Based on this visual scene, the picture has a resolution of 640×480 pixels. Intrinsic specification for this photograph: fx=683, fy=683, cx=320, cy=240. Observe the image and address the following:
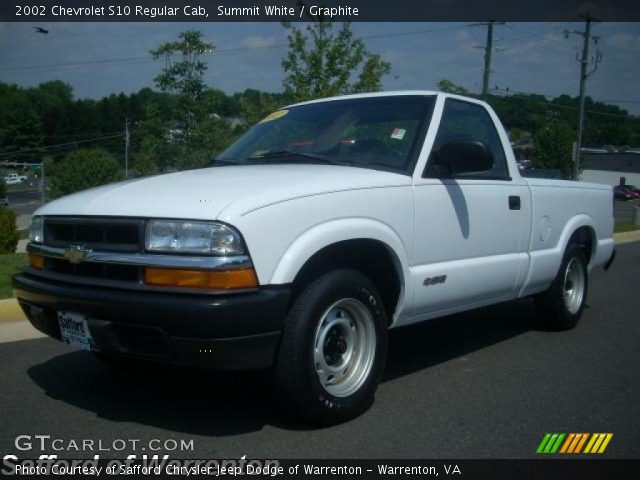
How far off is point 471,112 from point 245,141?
174cm

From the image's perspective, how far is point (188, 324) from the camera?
315 centimetres

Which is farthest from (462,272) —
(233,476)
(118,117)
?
(118,117)

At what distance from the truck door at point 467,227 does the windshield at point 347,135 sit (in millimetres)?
193

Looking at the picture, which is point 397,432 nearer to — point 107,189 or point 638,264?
point 107,189

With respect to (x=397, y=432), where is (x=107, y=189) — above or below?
above

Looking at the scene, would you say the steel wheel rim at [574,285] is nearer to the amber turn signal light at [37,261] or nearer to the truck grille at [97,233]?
the truck grille at [97,233]

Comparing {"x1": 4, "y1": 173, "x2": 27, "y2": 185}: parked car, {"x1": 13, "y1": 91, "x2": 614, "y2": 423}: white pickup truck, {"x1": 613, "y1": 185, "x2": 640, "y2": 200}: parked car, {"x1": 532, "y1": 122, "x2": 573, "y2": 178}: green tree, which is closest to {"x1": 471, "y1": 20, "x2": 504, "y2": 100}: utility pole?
{"x1": 532, "y1": 122, "x2": 573, "y2": 178}: green tree

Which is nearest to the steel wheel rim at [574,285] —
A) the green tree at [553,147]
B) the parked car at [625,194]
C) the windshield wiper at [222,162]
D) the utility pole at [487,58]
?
the windshield wiper at [222,162]

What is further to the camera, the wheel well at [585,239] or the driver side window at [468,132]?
the wheel well at [585,239]

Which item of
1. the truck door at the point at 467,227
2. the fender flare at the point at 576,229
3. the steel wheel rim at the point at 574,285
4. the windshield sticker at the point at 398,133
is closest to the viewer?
the truck door at the point at 467,227

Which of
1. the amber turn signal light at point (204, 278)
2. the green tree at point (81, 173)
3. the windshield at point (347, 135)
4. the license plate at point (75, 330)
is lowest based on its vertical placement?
the green tree at point (81, 173)

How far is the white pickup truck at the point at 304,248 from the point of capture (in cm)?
325

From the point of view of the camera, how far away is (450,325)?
6.57m

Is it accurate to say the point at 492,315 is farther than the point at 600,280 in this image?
No
